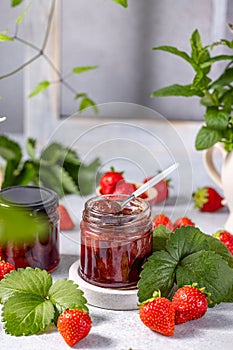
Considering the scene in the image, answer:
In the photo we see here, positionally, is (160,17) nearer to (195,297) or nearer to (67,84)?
(67,84)

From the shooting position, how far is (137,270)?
1377mm

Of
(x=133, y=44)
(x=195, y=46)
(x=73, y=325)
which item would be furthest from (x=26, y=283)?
(x=133, y=44)

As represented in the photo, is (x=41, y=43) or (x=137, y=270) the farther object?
(x=41, y=43)

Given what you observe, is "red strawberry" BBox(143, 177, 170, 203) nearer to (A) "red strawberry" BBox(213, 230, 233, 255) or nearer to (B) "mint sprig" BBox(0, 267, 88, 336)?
(A) "red strawberry" BBox(213, 230, 233, 255)

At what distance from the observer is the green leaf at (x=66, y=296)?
1287 millimetres

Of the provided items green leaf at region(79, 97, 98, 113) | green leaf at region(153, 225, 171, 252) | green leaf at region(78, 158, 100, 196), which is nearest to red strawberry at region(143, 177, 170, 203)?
green leaf at region(78, 158, 100, 196)

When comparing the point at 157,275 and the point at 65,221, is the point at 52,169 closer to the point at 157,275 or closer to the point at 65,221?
the point at 65,221

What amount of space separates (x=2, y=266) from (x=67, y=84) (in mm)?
891

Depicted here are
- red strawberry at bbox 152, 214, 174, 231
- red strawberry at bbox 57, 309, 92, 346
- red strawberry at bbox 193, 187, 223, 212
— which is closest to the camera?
red strawberry at bbox 57, 309, 92, 346

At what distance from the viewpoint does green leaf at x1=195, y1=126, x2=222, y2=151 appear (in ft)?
5.31

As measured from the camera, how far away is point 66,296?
131 centimetres

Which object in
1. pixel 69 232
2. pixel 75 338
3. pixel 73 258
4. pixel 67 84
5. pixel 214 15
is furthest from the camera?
pixel 67 84

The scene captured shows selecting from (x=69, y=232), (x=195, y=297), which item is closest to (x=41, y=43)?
(x=69, y=232)

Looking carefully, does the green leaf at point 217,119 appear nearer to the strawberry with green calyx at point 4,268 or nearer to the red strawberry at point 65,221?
the red strawberry at point 65,221
